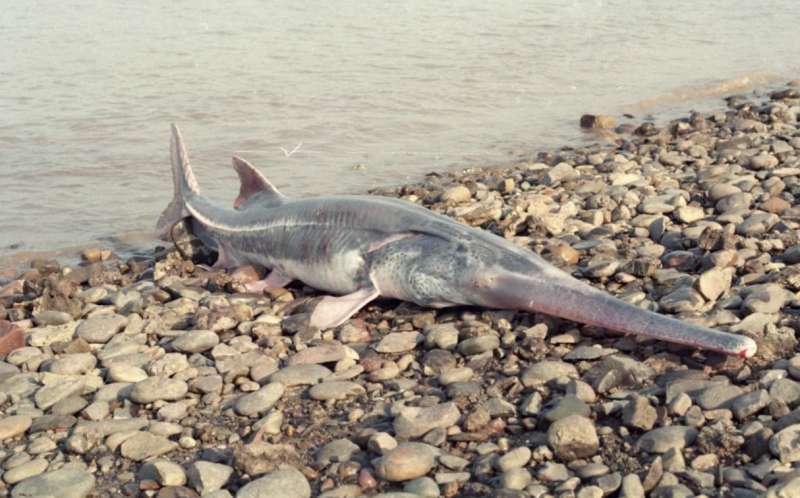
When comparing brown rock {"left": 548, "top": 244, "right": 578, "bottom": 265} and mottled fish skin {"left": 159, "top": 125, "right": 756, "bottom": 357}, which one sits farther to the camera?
brown rock {"left": 548, "top": 244, "right": 578, "bottom": 265}

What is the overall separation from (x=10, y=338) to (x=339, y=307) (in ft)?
7.04

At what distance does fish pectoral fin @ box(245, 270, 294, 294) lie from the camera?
6.93 m

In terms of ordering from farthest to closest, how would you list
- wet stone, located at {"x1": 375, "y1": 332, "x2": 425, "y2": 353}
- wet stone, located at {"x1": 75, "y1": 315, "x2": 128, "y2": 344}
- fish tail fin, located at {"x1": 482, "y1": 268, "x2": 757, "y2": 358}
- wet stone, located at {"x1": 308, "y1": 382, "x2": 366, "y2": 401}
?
wet stone, located at {"x1": 75, "y1": 315, "x2": 128, "y2": 344}, wet stone, located at {"x1": 375, "y1": 332, "x2": 425, "y2": 353}, wet stone, located at {"x1": 308, "y1": 382, "x2": 366, "y2": 401}, fish tail fin, located at {"x1": 482, "y1": 268, "x2": 757, "y2": 358}

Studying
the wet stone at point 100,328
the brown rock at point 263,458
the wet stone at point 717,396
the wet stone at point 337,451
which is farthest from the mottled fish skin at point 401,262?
the brown rock at point 263,458

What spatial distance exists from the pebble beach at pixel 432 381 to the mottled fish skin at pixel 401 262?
140mm

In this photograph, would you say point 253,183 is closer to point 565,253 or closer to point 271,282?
point 271,282

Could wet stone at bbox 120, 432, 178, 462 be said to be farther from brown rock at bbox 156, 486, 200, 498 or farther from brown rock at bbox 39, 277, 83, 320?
brown rock at bbox 39, 277, 83, 320

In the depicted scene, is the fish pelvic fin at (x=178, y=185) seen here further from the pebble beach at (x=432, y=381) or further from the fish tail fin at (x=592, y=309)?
the fish tail fin at (x=592, y=309)

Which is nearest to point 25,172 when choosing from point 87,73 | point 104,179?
point 104,179

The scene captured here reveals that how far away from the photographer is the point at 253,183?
25.3 ft

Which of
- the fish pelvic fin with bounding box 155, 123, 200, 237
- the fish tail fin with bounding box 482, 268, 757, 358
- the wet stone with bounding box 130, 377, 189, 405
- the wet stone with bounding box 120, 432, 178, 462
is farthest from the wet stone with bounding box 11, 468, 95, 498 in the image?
the fish pelvic fin with bounding box 155, 123, 200, 237

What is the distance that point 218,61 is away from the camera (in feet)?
60.6

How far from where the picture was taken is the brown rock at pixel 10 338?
583cm

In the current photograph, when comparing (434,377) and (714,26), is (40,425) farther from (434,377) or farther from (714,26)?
(714,26)
